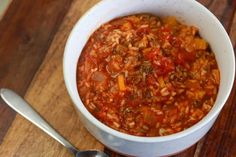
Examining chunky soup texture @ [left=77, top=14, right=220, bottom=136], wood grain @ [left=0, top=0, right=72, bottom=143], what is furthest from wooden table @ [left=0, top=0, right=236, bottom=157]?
chunky soup texture @ [left=77, top=14, right=220, bottom=136]

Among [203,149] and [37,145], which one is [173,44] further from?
[37,145]

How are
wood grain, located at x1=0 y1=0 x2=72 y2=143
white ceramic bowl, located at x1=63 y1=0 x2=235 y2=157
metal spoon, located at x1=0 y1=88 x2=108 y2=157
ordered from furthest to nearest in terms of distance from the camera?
wood grain, located at x1=0 y1=0 x2=72 y2=143 → metal spoon, located at x1=0 y1=88 x2=108 y2=157 → white ceramic bowl, located at x1=63 y1=0 x2=235 y2=157

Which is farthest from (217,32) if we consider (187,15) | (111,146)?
(111,146)

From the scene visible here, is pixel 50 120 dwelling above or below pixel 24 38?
below

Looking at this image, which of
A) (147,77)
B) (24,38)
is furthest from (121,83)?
(24,38)

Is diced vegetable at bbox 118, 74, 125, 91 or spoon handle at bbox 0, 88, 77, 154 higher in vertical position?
diced vegetable at bbox 118, 74, 125, 91

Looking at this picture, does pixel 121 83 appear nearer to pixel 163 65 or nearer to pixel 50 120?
pixel 163 65

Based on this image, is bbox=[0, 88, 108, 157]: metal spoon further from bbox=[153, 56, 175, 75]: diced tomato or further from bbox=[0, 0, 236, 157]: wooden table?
bbox=[153, 56, 175, 75]: diced tomato
